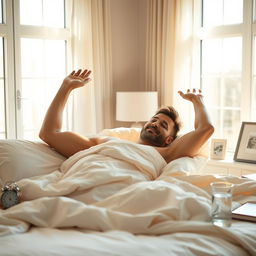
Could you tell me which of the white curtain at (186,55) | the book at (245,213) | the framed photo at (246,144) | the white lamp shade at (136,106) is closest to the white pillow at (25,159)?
the book at (245,213)

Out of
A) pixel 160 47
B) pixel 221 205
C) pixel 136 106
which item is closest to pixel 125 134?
pixel 136 106

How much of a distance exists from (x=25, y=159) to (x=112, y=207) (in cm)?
83

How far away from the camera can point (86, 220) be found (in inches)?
82.7

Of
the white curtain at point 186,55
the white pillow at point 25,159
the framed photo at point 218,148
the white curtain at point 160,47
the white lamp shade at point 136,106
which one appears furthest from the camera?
the white curtain at point 160,47

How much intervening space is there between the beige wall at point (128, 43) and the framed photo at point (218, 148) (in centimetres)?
105

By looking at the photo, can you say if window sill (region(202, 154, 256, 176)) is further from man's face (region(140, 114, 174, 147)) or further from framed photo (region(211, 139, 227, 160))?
man's face (region(140, 114, 174, 147))

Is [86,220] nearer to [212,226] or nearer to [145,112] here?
[212,226]

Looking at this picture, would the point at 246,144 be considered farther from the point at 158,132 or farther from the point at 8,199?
the point at 8,199

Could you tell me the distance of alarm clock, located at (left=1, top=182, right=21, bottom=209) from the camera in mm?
2459

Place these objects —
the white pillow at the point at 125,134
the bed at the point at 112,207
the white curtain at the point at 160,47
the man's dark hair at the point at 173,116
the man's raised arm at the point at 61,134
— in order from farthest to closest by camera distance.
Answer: the white curtain at the point at 160,47 → the white pillow at the point at 125,134 → the man's dark hair at the point at 173,116 → the man's raised arm at the point at 61,134 → the bed at the point at 112,207

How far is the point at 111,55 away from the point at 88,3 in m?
0.53

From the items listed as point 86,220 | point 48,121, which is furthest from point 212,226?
point 48,121

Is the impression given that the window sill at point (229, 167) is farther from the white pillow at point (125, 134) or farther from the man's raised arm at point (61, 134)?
the man's raised arm at point (61, 134)

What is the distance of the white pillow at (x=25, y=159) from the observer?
2.80m
